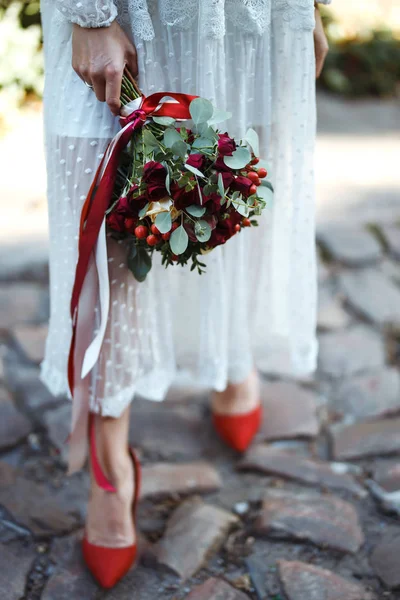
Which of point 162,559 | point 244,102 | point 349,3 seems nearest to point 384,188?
point 244,102

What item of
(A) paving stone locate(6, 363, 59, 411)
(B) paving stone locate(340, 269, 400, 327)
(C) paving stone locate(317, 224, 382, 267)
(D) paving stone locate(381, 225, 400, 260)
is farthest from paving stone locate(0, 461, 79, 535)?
(D) paving stone locate(381, 225, 400, 260)

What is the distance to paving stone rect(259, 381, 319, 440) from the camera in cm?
181

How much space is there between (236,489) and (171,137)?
95 centimetres

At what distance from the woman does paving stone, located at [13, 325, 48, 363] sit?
619 millimetres

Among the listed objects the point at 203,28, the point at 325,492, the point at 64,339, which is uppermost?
the point at 203,28

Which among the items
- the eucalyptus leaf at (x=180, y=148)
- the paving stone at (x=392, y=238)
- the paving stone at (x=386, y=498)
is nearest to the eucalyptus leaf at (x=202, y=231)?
the eucalyptus leaf at (x=180, y=148)

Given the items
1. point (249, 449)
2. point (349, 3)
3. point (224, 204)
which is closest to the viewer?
point (224, 204)

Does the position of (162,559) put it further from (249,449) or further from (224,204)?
(224,204)

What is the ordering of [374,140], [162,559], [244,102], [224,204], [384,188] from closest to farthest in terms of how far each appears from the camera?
[224,204], [244,102], [162,559], [384,188], [374,140]

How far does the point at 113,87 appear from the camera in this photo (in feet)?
3.47

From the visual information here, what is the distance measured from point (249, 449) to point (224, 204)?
0.90 m

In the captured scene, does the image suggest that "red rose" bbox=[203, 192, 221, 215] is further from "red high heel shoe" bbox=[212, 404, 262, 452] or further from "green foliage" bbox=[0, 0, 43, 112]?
"green foliage" bbox=[0, 0, 43, 112]

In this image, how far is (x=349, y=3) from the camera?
6.51 meters

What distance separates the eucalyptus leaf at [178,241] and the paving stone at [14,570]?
76cm
